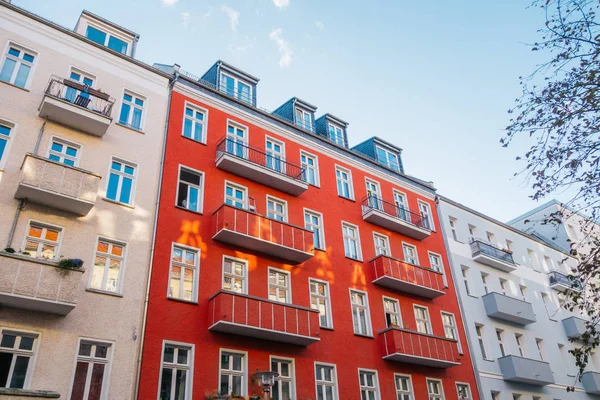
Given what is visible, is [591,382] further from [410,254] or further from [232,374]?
[232,374]

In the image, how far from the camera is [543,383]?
99.2 ft

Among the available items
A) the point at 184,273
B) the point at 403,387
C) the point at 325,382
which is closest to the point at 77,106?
the point at 184,273

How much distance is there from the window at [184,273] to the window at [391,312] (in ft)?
33.3

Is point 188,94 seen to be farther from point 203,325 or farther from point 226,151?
point 203,325

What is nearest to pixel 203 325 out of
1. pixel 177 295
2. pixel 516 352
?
pixel 177 295

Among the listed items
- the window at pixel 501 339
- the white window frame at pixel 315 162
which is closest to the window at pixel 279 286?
the white window frame at pixel 315 162

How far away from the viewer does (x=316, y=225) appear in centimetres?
2578

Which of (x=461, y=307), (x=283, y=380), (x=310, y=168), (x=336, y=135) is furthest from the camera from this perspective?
(x=336, y=135)

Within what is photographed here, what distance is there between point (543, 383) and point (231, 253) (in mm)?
20464

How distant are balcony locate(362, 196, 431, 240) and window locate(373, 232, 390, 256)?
649 mm

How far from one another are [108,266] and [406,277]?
14.4 meters

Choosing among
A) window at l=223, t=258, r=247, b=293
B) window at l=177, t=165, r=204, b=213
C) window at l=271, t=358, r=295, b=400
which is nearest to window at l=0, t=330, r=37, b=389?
window at l=223, t=258, r=247, b=293

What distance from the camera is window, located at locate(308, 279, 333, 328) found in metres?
23.1

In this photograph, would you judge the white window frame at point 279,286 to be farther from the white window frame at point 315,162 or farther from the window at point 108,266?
the window at point 108,266
